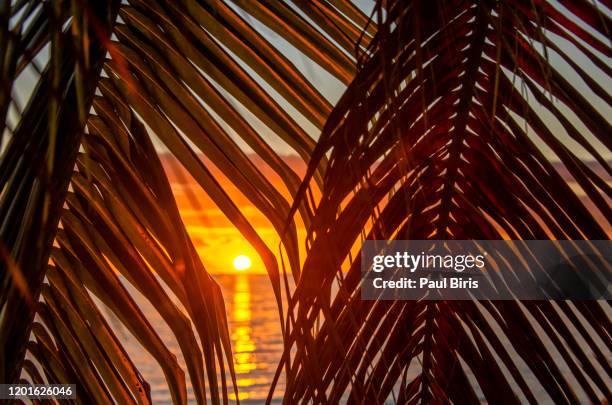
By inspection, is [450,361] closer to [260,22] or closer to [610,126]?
[610,126]

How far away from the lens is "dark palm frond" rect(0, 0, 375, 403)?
0.71 metres

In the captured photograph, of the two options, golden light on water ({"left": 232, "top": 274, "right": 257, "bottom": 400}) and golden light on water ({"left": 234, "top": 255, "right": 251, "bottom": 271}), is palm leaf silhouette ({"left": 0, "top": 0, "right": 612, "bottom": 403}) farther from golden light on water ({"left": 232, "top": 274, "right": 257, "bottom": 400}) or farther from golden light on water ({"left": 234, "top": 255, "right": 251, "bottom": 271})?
golden light on water ({"left": 232, "top": 274, "right": 257, "bottom": 400})

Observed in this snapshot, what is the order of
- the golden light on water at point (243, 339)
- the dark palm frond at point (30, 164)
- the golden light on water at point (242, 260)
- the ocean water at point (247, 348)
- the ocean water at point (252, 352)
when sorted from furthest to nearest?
the golden light on water at point (243, 339), the ocean water at point (247, 348), the ocean water at point (252, 352), the golden light on water at point (242, 260), the dark palm frond at point (30, 164)

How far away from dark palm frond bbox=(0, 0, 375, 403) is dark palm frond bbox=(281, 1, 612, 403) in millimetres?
88

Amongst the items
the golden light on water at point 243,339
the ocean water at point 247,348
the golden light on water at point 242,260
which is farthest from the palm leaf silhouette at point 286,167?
the golden light on water at point 243,339

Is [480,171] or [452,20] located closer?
[452,20]

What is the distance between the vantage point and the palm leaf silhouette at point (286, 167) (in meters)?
0.63

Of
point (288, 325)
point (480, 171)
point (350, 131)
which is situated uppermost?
point (480, 171)

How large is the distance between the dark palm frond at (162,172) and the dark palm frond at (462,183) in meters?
0.09

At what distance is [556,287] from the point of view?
847 mm

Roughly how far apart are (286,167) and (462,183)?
0.99ft

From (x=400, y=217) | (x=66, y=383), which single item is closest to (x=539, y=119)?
(x=400, y=217)

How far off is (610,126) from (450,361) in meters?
0.48

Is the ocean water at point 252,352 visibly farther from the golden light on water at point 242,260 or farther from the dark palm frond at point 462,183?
the dark palm frond at point 462,183
